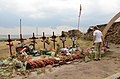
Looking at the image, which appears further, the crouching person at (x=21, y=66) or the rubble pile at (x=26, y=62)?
the rubble pile at (x=26, y=62)

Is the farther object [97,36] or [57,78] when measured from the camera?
[97,36]

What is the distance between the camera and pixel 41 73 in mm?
8672

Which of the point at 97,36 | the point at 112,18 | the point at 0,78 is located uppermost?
the point at 112,18

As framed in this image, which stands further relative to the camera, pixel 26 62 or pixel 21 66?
pixel 26 62

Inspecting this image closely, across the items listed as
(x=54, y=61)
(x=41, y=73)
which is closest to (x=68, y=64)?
(x=54, y=61)

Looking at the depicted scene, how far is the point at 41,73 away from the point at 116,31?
44.8ft

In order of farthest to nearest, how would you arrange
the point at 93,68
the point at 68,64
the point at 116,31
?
the point at 116,31, the point at 68,64, the point at 93,68

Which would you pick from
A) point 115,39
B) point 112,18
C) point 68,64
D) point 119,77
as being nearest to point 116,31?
point 115,39

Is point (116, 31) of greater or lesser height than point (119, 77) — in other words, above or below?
above

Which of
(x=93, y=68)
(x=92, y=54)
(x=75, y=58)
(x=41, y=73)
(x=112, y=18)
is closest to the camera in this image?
(x=41, y=73)

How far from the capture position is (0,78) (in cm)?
800

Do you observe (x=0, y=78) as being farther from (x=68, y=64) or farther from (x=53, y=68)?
(x=68, y=64)

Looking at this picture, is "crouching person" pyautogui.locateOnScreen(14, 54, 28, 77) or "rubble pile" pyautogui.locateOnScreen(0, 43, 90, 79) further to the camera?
"rubble pile" pyautogui.locateOnScreen(0, 43, 90, 79)

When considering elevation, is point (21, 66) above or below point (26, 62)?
below
